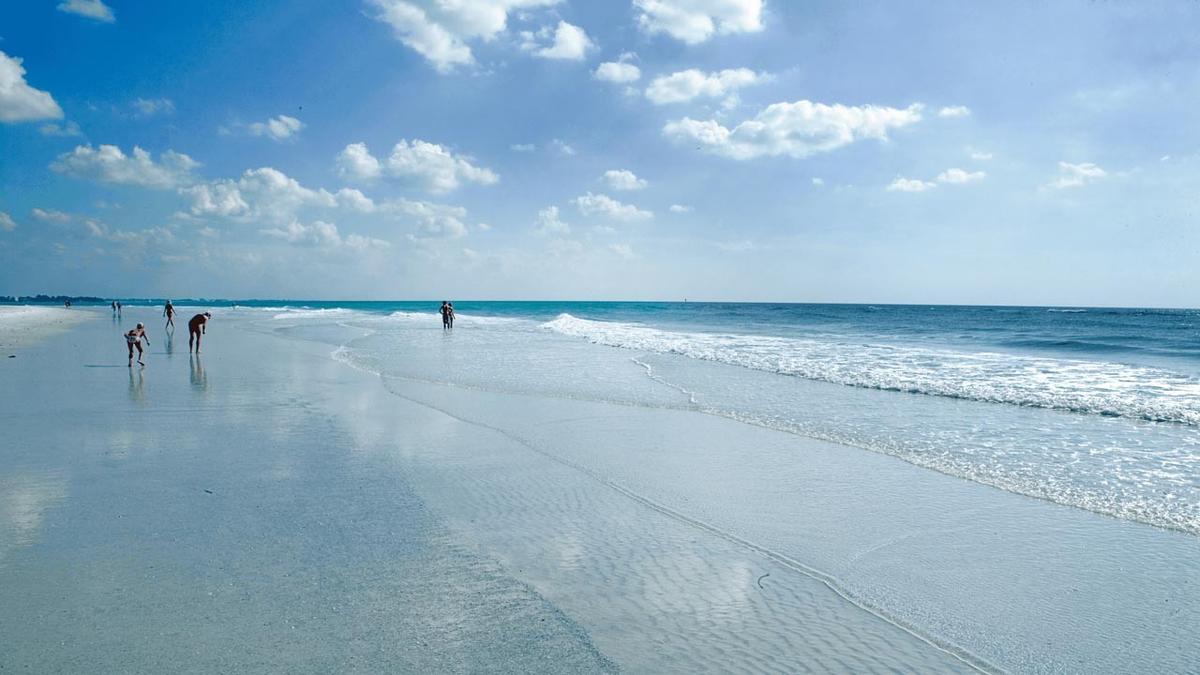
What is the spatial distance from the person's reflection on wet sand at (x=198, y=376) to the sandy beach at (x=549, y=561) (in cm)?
536

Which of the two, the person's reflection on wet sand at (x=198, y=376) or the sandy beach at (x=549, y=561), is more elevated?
the person's reflection on wet sand at (x=198, y=376)

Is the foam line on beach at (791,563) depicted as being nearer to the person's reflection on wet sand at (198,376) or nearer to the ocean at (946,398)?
the ocean at (946,398)

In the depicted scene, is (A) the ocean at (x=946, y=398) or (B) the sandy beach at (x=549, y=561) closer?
(B) the sandy beach at (x=549, y=561)

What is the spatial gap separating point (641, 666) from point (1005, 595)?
311cm

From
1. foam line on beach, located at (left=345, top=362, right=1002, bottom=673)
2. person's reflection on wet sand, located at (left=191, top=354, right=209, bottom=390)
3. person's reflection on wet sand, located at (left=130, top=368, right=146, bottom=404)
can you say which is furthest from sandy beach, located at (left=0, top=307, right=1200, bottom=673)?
person's reflection on wet sand, located at (left=191, top=354, right=209, bottom=390)

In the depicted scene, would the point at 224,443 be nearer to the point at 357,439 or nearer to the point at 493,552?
the point at 357,439

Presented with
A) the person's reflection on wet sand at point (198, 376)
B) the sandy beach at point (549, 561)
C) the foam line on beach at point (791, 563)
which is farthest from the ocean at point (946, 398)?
the person's reflection on wet sand at point (198, 376)

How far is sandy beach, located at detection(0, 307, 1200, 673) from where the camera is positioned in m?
4.03

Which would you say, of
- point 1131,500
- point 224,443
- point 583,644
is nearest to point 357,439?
point 224,443

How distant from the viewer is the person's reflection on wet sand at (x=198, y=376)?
619 inches

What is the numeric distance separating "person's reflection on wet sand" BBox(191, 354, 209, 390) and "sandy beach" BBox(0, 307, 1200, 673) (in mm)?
5364

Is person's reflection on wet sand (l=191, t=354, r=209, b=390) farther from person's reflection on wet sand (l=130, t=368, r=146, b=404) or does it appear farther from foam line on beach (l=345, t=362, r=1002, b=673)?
foam line on beach (l=345, t=362, r=1002, b=673)

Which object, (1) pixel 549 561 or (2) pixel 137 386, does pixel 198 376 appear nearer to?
(2) pixel 137 386

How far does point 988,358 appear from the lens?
83.5 feet
